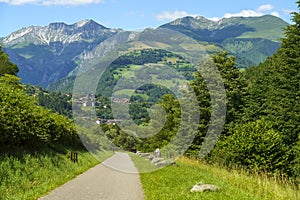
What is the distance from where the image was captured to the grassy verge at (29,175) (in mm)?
13545

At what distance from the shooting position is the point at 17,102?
64.6 ft

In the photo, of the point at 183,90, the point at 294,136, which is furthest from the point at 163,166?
the point at 183,90

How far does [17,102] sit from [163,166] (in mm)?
12266

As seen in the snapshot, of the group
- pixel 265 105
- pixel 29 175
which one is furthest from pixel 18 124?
pixel 265 105

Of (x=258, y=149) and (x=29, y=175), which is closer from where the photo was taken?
(x=29, y=175)

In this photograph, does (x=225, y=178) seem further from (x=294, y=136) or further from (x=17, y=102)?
(x=294, y=136)

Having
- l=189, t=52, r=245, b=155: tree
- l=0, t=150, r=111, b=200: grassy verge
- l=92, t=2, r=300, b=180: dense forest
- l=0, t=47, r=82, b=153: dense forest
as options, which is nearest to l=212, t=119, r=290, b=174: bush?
l=92, t=2, r=300, b=180: dense forest

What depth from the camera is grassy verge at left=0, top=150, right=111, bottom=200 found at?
1354 centimetres

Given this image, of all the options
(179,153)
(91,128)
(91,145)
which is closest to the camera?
(179,153)

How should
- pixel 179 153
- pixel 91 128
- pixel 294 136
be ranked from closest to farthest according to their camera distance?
pixel 294 136
pixel 179 153
pixel 91 128

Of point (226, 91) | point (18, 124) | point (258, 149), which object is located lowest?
point (258, 149)

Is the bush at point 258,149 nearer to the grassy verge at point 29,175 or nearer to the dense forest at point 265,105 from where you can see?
the dense forest at point 265,105

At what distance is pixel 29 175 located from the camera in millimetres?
16391

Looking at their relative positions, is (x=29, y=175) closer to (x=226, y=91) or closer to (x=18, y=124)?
(x=18, y=124)
